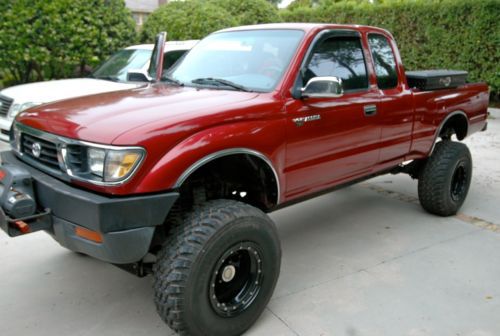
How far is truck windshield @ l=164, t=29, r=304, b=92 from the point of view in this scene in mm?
3537

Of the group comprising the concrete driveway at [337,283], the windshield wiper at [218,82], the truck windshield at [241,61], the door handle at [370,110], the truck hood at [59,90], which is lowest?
the concrete driveway at [337,283]

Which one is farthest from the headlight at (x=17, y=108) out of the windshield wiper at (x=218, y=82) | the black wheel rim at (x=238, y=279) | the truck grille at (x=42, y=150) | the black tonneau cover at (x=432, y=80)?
the black tonneau cover at (x=432, y=80)

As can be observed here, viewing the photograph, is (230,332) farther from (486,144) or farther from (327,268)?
(486,144)

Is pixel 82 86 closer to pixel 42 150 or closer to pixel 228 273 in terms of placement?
pixel 42 150

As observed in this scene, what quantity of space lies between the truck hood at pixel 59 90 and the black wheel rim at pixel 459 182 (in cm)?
422

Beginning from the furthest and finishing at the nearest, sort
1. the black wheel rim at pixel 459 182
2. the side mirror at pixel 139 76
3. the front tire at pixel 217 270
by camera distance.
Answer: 1. the black wheel rim at pixel 459 182
2. the side mirror at pixel 139 76
3. the front tire at pixel 217 270

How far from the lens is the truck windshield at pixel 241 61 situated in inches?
139

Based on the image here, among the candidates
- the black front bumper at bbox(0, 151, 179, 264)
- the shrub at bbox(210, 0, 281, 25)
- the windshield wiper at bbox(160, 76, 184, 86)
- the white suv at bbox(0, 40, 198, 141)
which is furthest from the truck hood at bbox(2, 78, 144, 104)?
the shrub at bbox(210, 0, 281, 25)

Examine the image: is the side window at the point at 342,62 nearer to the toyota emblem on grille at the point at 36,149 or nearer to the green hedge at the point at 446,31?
the toyota emblem on grille at the point at 36,149

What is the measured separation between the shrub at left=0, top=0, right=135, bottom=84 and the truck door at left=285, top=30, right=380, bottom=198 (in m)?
7.72

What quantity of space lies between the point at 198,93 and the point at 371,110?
154cm

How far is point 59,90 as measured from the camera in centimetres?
688

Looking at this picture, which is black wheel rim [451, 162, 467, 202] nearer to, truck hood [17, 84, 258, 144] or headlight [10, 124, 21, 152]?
truck hood [17, 84, 258, 144]

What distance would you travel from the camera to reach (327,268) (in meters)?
3.95
